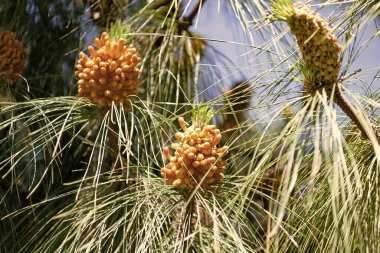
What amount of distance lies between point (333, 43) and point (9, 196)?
2.71 ft

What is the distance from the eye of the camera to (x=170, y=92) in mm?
1355

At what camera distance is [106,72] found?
1.02 m

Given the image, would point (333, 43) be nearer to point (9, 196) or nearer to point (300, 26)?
point (300, 26)

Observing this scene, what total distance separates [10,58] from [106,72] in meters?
0.29

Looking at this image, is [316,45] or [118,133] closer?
[316,45]

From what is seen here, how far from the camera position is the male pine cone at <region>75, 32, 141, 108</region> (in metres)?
1.02

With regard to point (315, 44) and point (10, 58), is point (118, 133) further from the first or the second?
point (315, 44)

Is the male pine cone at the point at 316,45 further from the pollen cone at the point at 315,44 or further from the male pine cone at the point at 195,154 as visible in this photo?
the male pine cone at the point at 195,154

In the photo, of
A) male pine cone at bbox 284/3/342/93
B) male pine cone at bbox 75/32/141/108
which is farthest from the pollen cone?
male pine cone at bbox 75/32/141/108

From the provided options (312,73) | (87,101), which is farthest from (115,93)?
(312,73)

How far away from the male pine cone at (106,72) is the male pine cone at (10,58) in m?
0.25

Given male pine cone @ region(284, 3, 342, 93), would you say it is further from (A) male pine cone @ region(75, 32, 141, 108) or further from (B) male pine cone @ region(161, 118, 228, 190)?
(A) male pine cone @ region(75, 32, 141, 108)

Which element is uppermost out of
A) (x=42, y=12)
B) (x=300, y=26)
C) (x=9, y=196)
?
(x=42, y=12)

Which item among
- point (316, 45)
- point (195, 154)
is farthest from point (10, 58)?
point (316, 45)
